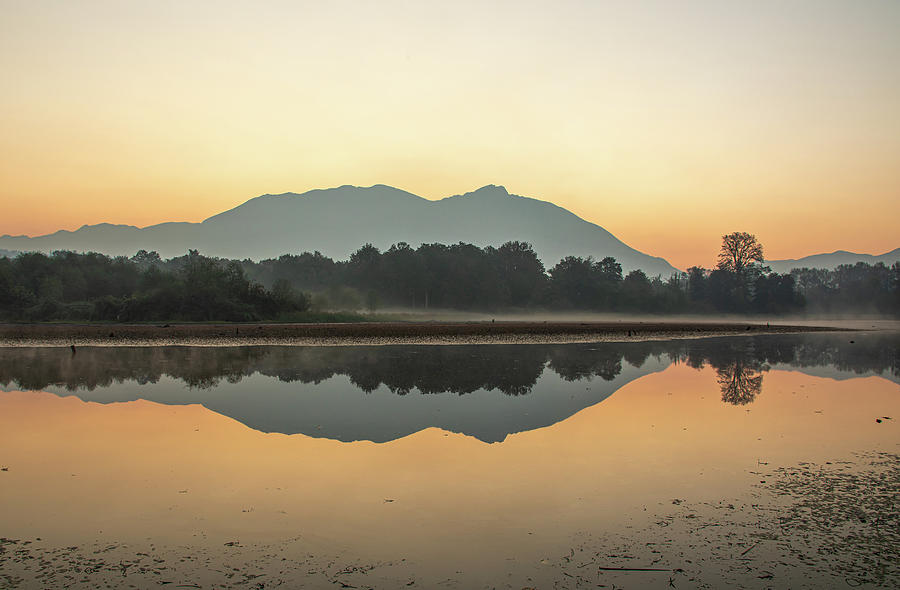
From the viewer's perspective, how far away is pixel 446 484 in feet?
33.8

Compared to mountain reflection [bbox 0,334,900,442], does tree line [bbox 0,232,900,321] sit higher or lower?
higher

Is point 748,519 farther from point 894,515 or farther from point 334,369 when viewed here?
point 334,369

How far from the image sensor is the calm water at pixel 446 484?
695 cm

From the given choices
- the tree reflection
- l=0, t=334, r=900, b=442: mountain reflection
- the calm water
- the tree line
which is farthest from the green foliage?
the tree reflection

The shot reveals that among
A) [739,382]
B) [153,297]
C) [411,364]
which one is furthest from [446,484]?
[153,297]

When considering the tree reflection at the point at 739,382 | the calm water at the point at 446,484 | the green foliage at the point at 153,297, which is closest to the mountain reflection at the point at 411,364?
the tree reflection at the point at 739,382

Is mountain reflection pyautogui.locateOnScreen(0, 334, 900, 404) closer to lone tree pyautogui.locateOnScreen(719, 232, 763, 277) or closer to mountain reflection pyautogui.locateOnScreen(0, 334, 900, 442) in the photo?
mountain reflection pyautogui.locateOnScreen(0, 334, 900, 442)

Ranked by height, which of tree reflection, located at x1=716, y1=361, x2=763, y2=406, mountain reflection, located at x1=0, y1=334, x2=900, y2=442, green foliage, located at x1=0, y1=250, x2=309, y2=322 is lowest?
mountain reflection, located at x1=0, y1=334, x2=900, y2=442

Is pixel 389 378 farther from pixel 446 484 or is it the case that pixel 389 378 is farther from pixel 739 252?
pixel 739 252

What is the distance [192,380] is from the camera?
23609 mm

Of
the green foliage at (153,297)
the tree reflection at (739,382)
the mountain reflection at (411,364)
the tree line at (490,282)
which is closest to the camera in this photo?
the tree reflection at (739,382)

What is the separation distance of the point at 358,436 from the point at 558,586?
8434mm

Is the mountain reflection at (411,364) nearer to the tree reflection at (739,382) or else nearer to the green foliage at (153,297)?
the tree reflection at (739,382)

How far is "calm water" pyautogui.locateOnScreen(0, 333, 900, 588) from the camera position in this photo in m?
6.95
